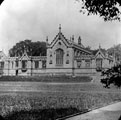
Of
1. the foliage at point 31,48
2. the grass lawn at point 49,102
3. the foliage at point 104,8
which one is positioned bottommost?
the grass lawn at point 49,102

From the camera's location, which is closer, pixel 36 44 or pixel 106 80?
pixel 106 80

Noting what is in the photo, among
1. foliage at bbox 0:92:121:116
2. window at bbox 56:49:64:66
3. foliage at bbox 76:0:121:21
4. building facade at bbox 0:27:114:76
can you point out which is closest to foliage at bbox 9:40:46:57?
building facade at bbox 0:27:114:76

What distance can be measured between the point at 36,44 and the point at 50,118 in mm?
88708

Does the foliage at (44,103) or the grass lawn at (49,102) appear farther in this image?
the foliage at (44,103)

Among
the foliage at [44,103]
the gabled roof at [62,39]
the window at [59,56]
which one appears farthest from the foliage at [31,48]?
the foliage at [44,103]

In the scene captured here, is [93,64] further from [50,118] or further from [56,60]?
[50,118]

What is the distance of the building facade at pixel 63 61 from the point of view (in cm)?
7281

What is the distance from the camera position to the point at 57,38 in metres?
75.4

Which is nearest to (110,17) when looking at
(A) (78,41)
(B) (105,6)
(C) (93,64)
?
(B) (105,6)

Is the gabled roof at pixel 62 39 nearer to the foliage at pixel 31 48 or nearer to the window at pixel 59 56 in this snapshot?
the window at pixel 59 56

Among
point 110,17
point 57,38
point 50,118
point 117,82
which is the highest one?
point 57,38

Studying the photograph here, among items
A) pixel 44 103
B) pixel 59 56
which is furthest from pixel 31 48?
pixel 44 103

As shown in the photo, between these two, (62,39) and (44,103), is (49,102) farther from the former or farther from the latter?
(62,39)

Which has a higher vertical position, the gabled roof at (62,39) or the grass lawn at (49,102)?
the gabled roof at (62,39)
